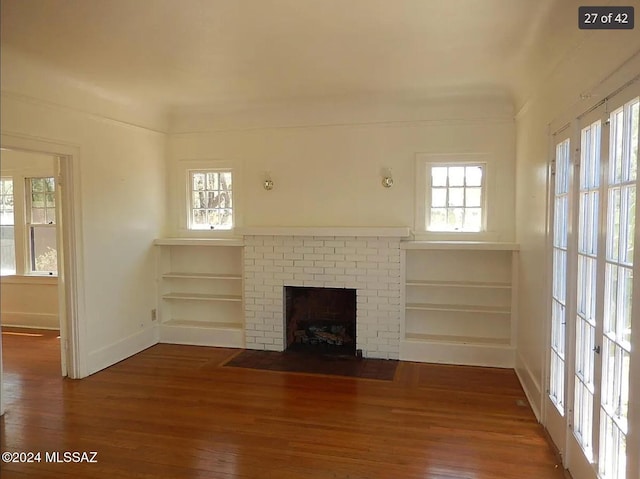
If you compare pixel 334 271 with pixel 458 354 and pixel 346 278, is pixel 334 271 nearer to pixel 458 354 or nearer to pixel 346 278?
pixel 346 278

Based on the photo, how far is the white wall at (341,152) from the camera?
4906 mm

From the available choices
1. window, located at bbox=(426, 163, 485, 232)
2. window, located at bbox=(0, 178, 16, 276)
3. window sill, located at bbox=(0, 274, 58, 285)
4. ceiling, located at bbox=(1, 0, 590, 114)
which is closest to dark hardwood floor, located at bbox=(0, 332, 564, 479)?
window, located at bbox=(426, 163, 485, 232)

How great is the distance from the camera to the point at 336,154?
5277mm

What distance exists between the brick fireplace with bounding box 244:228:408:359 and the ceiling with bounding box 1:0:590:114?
5.21ft

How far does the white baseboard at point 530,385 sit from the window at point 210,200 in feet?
11.8

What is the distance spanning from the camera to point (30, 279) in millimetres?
6363

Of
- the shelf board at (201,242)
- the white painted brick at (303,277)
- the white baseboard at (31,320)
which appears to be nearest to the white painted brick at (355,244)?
the white painted brick at (303,277)

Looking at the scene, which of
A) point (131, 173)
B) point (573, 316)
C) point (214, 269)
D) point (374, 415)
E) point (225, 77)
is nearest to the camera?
point (573, 316)

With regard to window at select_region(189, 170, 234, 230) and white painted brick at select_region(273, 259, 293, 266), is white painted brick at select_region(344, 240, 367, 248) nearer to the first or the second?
white painted brick at select_region(273, 259, 293, 266)

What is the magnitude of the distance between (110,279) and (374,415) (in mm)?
3038

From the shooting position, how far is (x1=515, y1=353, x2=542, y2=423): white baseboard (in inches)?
140

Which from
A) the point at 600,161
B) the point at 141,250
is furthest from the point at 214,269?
the point at 600,161

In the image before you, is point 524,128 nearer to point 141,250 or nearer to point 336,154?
point 336,154

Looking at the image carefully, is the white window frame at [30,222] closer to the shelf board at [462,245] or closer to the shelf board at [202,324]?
the shelf board at [202,324]
